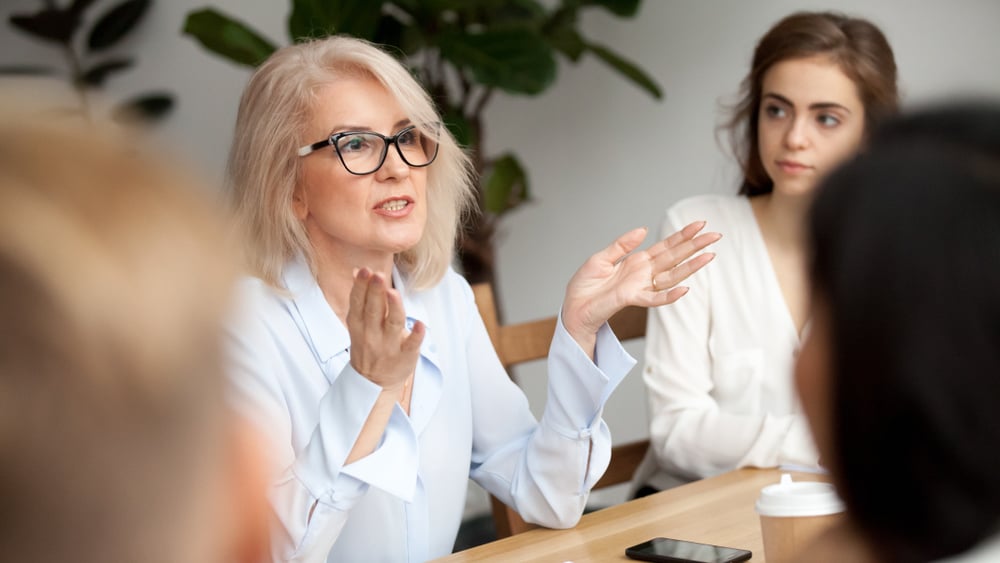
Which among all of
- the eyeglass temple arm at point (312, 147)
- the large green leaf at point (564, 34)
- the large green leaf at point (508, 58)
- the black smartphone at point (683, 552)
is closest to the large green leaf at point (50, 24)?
the large green leaf at point (508, 58)

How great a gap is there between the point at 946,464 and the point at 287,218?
4.45 ft

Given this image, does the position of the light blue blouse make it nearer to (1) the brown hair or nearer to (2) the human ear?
(2) the human ear

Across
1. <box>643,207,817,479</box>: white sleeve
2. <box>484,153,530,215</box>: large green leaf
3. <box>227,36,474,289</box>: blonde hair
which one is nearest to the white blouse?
<box>643,207,817,479</box>: white sleeve

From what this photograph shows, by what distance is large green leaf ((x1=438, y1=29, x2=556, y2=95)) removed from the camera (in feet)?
10.5

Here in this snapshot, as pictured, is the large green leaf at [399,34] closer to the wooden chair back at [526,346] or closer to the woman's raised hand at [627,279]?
the wooden chair back at [526,346]

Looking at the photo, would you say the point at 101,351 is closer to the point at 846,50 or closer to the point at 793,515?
Result: the point at 793,515

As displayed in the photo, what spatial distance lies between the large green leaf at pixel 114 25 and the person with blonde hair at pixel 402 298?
2365 mm

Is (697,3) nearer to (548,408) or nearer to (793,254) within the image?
(793,254)

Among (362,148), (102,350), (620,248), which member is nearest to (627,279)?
(620,248)

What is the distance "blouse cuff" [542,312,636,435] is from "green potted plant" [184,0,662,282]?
136 cm

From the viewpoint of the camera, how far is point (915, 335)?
1.93 feet

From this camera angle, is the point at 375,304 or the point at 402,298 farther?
the point at 402,298

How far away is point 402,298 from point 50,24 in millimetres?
2730

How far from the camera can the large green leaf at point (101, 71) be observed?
13.0ft
